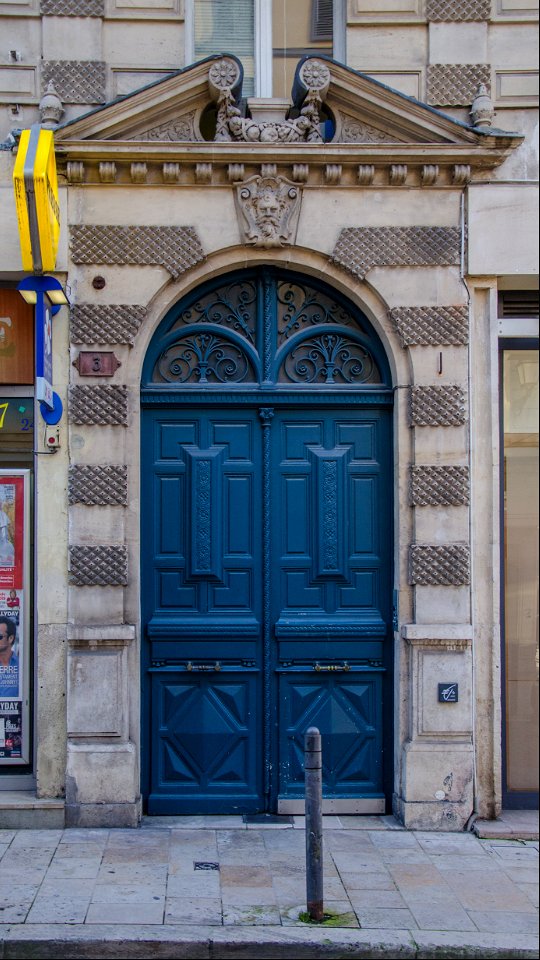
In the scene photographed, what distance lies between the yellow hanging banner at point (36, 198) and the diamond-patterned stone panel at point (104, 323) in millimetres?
518

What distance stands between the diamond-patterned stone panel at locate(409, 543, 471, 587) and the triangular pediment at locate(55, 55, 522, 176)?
312 centimetres

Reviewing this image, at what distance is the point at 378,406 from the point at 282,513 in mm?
1204

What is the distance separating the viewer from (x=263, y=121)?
315 inches

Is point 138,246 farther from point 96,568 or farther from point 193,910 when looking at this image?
point 193,910

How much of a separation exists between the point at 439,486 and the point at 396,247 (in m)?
1.98

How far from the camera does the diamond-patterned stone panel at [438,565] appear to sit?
7.89 meters

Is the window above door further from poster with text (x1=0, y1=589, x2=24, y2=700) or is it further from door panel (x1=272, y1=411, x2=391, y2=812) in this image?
poster with text (x1=0, y1=589, x2=24, y2=700)

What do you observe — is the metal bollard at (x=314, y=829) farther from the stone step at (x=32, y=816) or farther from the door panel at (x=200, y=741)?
the stone step at (x=32, y=816)

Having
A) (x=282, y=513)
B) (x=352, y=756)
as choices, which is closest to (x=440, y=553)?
(x=282, y=513)

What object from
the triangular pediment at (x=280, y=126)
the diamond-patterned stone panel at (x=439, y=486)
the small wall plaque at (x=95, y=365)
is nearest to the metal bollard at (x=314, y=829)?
the diamond-patterned stone panel at (x=439, y=486)

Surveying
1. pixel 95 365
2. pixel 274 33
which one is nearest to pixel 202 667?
pixel 95 365

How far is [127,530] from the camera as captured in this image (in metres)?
7.88

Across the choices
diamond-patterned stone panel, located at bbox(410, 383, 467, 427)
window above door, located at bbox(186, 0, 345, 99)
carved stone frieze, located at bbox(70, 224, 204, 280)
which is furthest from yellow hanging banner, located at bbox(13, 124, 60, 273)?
diamond-patterned stone panel, located at bbox(410, 383, 467, 427)

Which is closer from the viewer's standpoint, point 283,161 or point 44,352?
point 44,352
